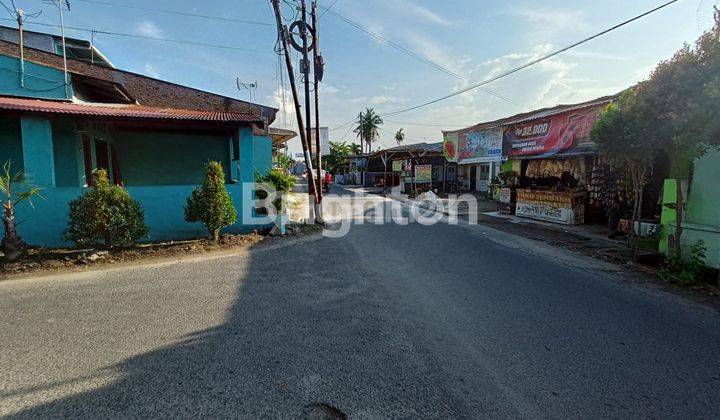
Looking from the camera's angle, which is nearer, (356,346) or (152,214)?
(356,346)

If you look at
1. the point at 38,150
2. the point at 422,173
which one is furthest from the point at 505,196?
the point at 38,150

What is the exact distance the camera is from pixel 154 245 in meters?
7.87

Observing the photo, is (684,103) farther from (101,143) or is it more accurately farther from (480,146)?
(101,143)

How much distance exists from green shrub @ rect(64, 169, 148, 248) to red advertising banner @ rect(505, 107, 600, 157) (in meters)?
12.1

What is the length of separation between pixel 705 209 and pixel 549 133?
666cm

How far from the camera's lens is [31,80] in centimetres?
976

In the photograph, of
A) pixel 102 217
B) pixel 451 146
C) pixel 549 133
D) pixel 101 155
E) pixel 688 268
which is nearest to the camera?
pixel 688 268

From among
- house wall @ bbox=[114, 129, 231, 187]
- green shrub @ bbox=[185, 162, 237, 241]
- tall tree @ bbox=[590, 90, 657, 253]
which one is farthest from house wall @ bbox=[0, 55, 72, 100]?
tall tree @ bbox=[590, 90, 657, 253]

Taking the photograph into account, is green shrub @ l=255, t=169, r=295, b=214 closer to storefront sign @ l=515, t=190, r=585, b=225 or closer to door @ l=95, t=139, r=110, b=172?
door @ l=95, t=139, r=110, b=172

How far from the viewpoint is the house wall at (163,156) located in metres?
12.1

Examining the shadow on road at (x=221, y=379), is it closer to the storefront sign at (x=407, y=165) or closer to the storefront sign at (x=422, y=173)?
the storefront sign at (x=422, y=173)

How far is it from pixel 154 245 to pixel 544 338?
7.92 meters

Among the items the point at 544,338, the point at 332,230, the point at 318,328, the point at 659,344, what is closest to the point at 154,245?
the point at 332,230

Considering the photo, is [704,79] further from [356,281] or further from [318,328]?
[318,328]
